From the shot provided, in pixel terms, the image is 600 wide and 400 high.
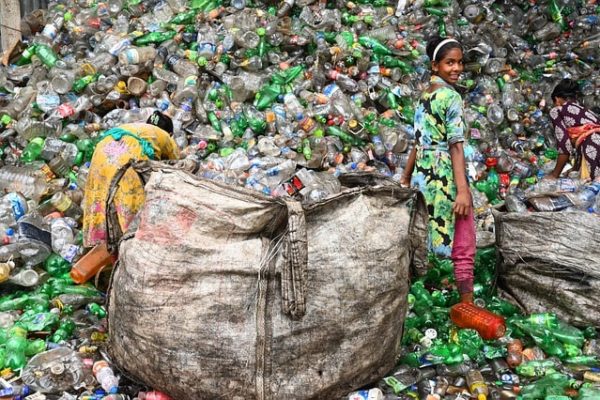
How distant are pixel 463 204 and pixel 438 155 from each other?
0.30 metres

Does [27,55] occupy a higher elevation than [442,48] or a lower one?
lower

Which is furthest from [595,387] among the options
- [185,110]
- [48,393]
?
[185,110]

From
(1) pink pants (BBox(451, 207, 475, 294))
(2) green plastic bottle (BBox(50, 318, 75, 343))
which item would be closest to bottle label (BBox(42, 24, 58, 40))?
(2) green plastic bottle (BBox(50, 318, 75, 343))

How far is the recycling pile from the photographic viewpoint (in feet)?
11.0

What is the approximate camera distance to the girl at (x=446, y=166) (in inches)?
139

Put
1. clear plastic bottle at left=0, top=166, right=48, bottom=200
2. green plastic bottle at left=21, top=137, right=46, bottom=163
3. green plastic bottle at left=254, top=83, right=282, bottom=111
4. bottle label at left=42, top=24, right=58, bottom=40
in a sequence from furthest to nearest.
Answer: bottle label at left=42, top=24, right=58, bottom=40, green plastic bottle at left=254, top=83, right=282, bottom=111, green plastic bottle at left=21, top=137, right=46, bottom=163, clear plastic bottle at left=0, top=166, right=48, bottom=200

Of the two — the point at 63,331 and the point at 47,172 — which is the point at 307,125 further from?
the point at 63,331

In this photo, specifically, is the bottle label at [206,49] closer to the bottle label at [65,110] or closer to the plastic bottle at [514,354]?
the bottle label at [65,110]

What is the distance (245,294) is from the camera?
103 inches

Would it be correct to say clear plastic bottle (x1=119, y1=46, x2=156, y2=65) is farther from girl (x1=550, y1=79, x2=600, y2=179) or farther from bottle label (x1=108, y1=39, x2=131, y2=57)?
girl (x1=550, y1=79, x2=600, y2=179)

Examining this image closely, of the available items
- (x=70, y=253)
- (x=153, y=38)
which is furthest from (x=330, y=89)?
(x=70, y=253)

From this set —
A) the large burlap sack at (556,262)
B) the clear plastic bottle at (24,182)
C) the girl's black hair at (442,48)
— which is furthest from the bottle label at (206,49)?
the large burlap sack at (556,262)

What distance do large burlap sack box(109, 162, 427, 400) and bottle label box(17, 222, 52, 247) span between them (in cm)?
162

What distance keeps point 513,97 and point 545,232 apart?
11.0ft
